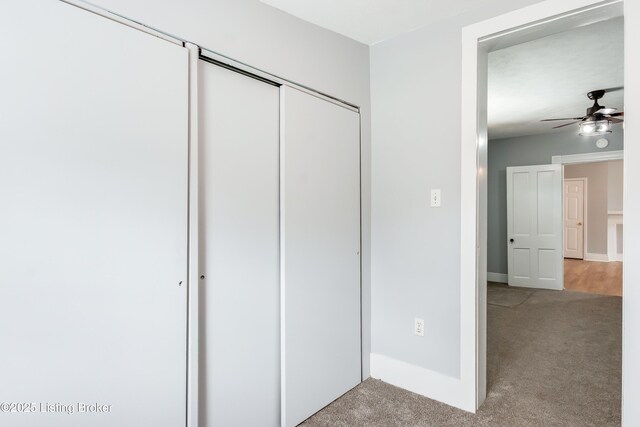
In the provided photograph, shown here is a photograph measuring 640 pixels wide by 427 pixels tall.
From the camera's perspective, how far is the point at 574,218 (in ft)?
26.1

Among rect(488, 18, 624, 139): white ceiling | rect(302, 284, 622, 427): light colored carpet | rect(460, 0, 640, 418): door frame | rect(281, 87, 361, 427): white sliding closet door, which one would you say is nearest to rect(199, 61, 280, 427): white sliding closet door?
rect(281, 87, 361, 427): white sliding closet door

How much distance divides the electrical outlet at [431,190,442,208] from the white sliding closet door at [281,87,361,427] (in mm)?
485

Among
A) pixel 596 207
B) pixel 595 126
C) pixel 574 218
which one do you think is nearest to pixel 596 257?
pixel 574 218

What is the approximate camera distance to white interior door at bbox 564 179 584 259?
25.8 feet

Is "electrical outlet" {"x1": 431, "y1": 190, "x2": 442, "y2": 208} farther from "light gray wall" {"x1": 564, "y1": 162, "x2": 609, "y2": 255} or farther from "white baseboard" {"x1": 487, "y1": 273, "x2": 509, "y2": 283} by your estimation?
"light gray wall" {"x1": 564, "y1": 162, "x2": 609, "y2": 255}

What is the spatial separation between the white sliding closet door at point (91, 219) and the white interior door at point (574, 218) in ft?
30.2

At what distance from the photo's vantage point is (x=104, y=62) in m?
1.25

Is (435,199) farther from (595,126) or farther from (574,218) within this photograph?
(574,218)

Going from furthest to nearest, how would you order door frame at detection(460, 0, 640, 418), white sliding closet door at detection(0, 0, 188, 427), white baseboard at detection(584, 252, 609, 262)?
1. white baseboard at detection(584, 252, 609, 262)
2. door frame at detection(460, 0, 640, 418)
3. white sliding closet door at detection(0, 0, 188, 427)

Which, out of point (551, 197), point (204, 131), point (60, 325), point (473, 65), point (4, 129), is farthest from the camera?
point (551, 197)

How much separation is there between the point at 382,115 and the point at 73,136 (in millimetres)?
1817

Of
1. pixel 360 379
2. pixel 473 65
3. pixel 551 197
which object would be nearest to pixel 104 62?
pixel 473 65

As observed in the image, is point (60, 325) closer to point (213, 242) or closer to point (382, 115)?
point (213, 242)

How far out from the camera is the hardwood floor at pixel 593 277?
5163 millimetres
